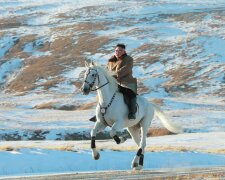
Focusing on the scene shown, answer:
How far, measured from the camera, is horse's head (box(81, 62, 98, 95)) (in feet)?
52.1

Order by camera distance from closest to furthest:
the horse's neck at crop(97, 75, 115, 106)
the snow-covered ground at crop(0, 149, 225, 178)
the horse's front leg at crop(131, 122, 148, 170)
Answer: the horse's neck at crop(97, 75, 115, 106), the horse's front leg at crop(131, 122, 148, 170), the snow-covered ground at crop(0, 149, 225, 178)

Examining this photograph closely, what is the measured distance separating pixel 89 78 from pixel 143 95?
78980 mm

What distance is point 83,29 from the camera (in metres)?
153

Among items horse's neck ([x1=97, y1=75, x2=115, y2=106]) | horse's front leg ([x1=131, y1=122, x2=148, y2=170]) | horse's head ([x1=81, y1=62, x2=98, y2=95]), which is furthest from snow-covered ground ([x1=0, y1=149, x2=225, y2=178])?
horse's head ([x1=81, y1=62, x2=98, y2=95])

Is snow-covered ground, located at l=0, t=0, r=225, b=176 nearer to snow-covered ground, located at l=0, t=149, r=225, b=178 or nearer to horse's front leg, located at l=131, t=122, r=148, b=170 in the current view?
snow-covered ground, located at l=0, t=149, r=225, b=178

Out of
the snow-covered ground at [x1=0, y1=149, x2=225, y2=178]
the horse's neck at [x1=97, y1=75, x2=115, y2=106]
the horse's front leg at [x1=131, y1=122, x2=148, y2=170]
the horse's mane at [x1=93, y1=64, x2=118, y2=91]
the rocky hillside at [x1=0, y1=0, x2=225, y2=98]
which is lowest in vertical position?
the rocky hillside at [x1=0, y1=0, x2=225, y2=98]

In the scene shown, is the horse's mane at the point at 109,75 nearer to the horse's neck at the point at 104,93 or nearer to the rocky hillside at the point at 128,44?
the horse's neck at the point at 104,93

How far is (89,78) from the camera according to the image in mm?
16297

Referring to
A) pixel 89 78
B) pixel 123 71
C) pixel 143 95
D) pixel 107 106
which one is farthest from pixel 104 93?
pixel 143 95

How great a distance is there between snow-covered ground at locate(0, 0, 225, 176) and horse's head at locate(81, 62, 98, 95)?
13.4 feet

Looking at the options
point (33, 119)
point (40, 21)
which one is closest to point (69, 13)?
point (40, 21)

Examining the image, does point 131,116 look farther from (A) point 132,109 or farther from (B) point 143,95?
(B) point 143,95

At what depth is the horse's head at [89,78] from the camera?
15867mm

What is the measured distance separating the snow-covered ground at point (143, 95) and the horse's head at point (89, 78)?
408 cm
